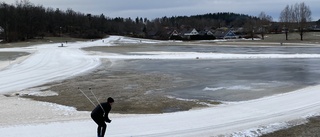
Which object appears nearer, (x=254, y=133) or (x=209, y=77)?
(x=254, y=133)

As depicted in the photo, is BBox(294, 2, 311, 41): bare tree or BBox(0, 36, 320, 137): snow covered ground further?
BBox(294, 2, 311, 41): bare tree

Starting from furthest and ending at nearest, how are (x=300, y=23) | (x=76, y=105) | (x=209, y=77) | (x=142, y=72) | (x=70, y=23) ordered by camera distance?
(x=70, y=23), (x=300, y=23), (x=142, y=72), (x=209, y=77), (x=76, y=105)

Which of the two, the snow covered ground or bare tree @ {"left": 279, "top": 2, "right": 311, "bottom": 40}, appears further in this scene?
bare tree @ {"left": 279, "top": 2, "right": 311, "bottom": 40}

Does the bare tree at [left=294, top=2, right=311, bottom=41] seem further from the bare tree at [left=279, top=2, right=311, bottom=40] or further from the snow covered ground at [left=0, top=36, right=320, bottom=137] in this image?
the snow covered ground at [left=0, top=36, right=320, bottom=137]

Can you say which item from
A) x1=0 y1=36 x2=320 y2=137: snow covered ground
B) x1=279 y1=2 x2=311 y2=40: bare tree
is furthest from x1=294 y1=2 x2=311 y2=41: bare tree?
x1=0 y1=36 x2=320 y2=137: snow covered ground

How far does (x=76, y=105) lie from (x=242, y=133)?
24.9 ft

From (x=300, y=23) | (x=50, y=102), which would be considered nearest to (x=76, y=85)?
(x=50, y=102)

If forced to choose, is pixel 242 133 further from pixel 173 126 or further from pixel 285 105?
pixel 285 105

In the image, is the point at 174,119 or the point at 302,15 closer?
the point at 174,119

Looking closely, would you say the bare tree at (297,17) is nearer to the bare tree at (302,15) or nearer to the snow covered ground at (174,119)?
the bare tree at (302,15)

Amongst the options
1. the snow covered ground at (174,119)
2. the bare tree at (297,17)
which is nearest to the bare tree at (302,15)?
the bare tree at (297,17)

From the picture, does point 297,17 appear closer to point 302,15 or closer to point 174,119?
point 302,15

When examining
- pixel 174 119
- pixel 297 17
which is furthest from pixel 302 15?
pixel 174 119

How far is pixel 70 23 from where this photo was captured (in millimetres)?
160000
